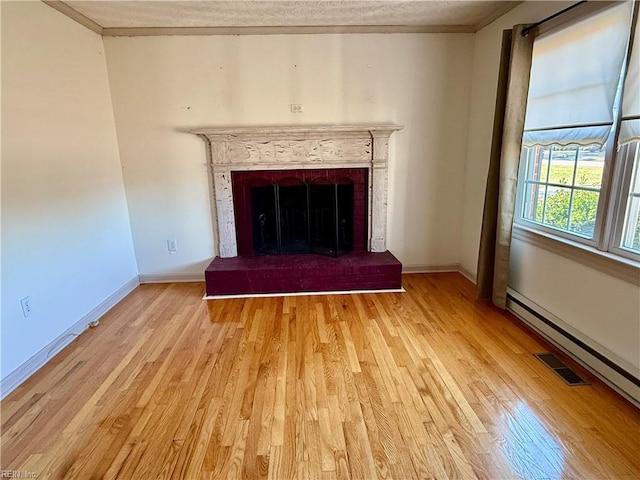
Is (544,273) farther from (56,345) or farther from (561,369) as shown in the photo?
(56,345)

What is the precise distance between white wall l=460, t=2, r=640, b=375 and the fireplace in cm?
83

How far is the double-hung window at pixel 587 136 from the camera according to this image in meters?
1.89

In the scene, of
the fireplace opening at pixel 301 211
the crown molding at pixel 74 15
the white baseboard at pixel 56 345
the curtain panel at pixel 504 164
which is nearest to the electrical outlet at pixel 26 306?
the white baseboard at pixel 56 345

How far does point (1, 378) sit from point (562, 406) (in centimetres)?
306

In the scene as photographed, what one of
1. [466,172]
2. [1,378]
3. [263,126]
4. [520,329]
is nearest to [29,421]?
[1,378]

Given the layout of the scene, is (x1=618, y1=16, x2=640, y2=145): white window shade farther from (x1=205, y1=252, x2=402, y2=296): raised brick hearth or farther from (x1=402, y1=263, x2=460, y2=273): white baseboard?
(x1=402, y1=263, x2=460, y2=273): white baseboard

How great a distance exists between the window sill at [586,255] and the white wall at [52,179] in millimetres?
3449

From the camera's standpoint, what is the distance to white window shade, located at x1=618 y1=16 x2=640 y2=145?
5.91 ft

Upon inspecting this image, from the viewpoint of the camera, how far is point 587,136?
2135mm

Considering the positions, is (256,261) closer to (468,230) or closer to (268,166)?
(268,166)

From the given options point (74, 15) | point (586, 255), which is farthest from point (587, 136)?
point (74, 15)

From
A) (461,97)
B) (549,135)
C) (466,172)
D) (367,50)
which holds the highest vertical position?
(367,50)

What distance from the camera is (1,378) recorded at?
1.99 meters

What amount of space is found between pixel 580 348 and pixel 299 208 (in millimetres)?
2553
